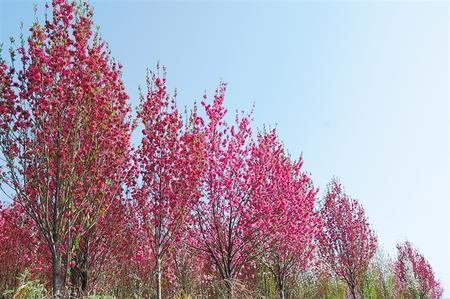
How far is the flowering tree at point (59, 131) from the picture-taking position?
734cm

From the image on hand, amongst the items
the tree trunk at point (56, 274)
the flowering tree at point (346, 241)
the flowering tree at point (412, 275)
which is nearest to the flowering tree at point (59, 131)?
the tree trunk at point (56, 274)

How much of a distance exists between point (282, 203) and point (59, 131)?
7867 mm

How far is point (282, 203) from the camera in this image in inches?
513

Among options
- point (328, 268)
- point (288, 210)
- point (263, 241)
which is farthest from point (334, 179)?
point (263, 241)

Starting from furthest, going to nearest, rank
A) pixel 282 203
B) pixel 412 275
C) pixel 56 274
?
pixel 412 275 → pixel 282 203 → pixel 56 274

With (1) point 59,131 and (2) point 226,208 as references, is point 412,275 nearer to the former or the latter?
(2) point 226,208

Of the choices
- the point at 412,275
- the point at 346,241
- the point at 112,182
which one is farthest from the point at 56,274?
the point at 412,275

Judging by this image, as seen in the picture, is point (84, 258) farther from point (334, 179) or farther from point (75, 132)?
point (334, 179)

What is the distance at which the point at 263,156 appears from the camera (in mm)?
13062

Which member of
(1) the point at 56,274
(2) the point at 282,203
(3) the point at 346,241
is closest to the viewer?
(1) the point at 56,274

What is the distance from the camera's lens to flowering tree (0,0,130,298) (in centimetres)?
734

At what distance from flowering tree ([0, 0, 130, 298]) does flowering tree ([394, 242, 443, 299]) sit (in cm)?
3081

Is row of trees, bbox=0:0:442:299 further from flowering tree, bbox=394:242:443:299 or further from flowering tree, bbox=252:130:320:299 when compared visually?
flowering tree, bbox=394:242:443:299

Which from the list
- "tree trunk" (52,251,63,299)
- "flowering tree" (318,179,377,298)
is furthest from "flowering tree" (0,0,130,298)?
"flowering tree" (318,179,377,298)
